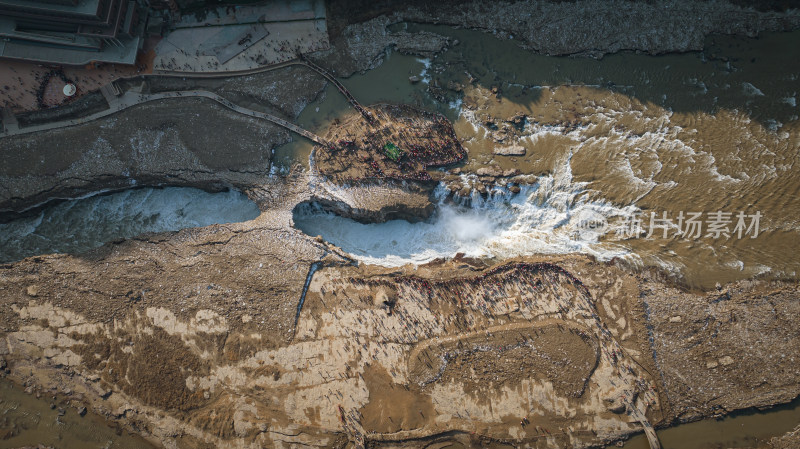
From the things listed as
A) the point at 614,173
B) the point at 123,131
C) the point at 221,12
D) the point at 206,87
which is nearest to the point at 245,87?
the point at 206,87

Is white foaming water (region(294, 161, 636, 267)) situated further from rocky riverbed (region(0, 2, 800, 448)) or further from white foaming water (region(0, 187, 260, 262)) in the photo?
white foaming water (region(0, 187, 260, 262))

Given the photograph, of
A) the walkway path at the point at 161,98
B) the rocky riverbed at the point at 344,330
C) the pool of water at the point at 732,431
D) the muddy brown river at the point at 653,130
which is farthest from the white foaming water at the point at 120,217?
the pool of water at the point at 732,431

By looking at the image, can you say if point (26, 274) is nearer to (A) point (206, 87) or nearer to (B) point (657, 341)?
(A) point (206, 87)

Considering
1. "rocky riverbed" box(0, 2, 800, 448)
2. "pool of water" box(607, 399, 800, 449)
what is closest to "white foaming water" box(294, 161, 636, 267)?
"rocky riverbed" box(0, 2, 800, 448)

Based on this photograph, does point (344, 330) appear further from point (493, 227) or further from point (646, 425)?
point (646, 425)

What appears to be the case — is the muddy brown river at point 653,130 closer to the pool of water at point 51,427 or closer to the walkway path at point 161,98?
the walkway path at point 161,98

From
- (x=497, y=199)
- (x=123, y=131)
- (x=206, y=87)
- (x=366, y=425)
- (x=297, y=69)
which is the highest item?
(x=297, y=69)
